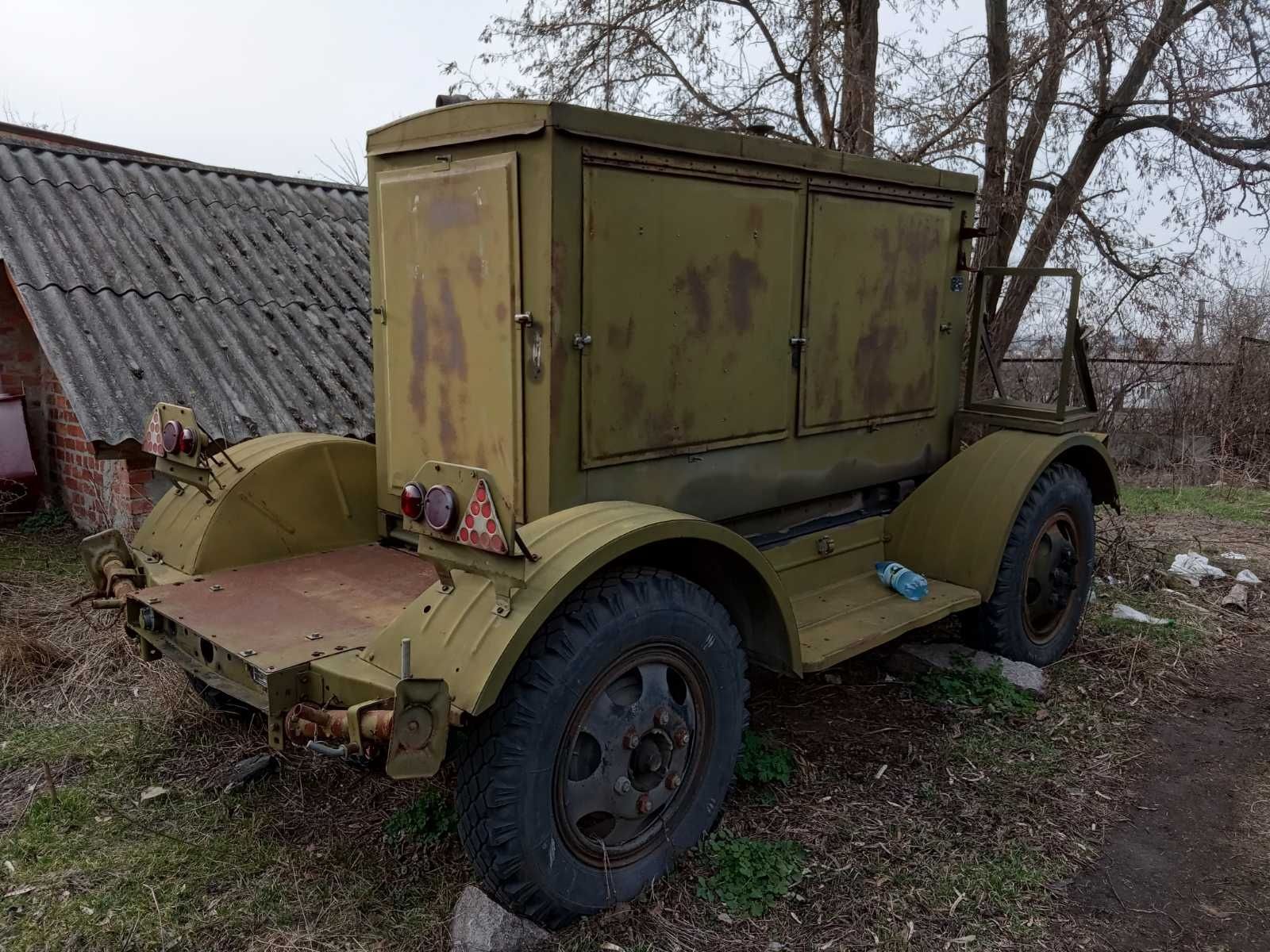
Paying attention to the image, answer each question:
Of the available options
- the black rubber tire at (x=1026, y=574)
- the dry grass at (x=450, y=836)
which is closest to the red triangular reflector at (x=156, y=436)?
the dry grass at (x=450, y=836)

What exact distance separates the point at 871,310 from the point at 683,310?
1226 millimetres

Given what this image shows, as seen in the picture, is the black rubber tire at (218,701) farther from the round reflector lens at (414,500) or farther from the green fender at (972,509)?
the green fender at (972,509)

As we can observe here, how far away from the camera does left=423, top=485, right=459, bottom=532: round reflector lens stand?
2.70 m

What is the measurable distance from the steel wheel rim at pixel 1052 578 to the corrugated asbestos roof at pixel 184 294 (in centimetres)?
444

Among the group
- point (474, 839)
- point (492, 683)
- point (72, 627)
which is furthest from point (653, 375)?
point (72, 627)

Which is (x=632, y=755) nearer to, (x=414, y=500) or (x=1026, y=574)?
(x=414, y=500)

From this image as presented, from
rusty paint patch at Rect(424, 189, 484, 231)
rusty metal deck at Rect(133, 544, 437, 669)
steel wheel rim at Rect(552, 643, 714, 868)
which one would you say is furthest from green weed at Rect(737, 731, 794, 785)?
rusty paint patch at Rect(424, 189, 484, 231)

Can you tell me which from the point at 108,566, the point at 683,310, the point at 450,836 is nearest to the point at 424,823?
the point at 450,836

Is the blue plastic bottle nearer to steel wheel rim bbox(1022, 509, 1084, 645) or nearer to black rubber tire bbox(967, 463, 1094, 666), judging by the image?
black rubber tire bbox(967, 463, 1094, 666)

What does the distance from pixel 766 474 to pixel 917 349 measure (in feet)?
3.95

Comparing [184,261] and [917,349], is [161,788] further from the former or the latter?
[184,261]

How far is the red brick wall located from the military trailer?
326cm

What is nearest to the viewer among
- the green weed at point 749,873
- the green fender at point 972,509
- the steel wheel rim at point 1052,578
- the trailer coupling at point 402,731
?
the trailer coupling at point 402,731

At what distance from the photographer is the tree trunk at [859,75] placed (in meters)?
8.16
